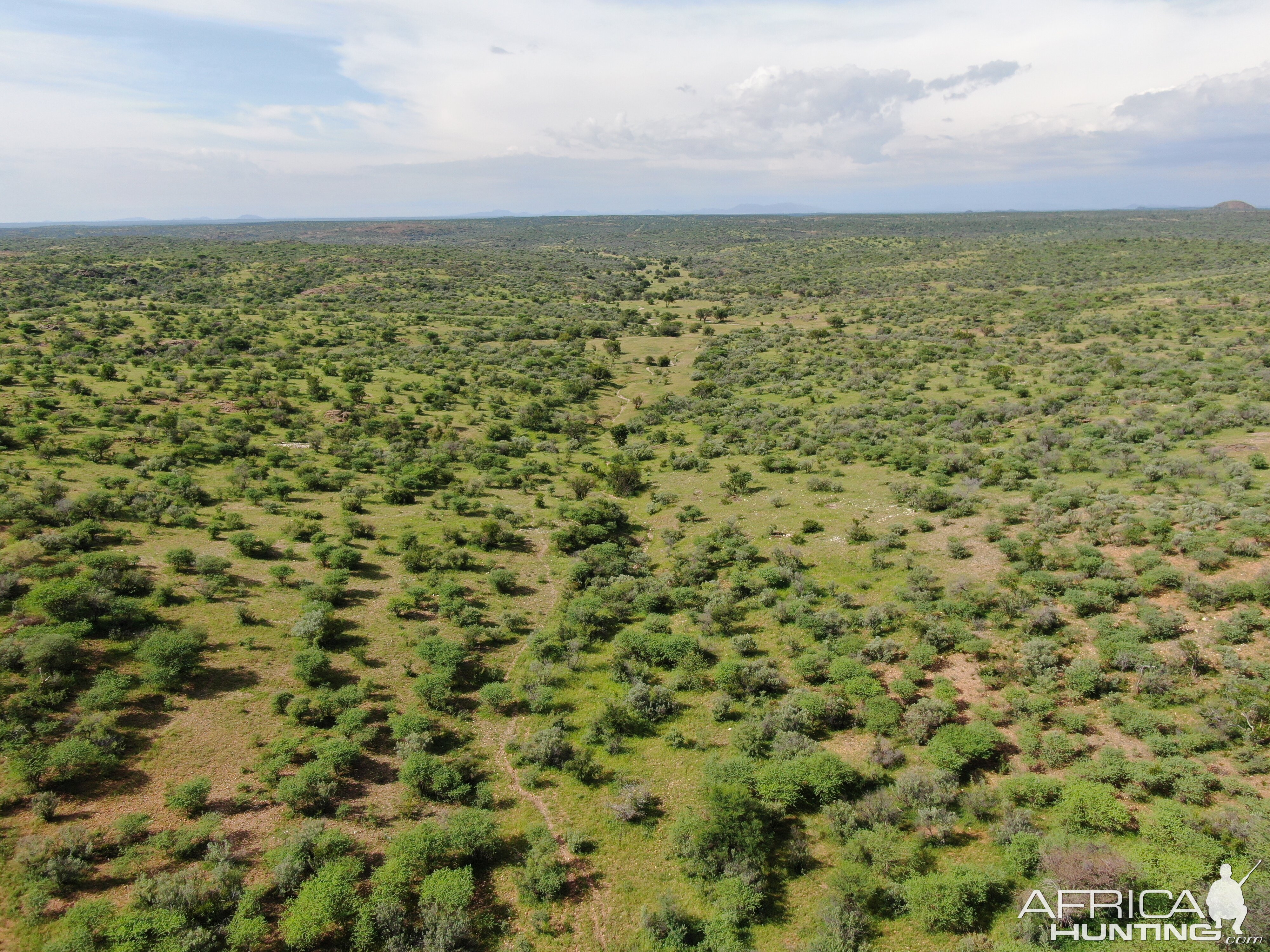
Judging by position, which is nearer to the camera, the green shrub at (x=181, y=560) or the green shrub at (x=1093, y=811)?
the green shrub at (x=1093, y=811)

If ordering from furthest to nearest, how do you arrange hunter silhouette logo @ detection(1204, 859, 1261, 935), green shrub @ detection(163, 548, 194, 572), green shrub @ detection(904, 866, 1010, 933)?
green shrub @ detection(163, 548, 194, 572) < green shrub @ detection(904, 866, 1010, 933) < hunter silhouette logo @ detection(1204, 859, 1261, 935)

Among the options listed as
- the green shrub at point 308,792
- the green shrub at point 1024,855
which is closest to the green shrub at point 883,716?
the green shrub at point 1024,855

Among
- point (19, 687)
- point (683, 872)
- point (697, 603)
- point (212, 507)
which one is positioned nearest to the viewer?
point (683, 872)

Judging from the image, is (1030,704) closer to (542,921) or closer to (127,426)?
(542,921)

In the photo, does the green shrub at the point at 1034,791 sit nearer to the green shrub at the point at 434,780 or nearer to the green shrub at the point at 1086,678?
the green shrub at the point at 1086,678

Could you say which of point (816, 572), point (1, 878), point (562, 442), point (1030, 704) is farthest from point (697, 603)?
point (562, 442)

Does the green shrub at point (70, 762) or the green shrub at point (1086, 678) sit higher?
the green shrub at point (1086, 678)
